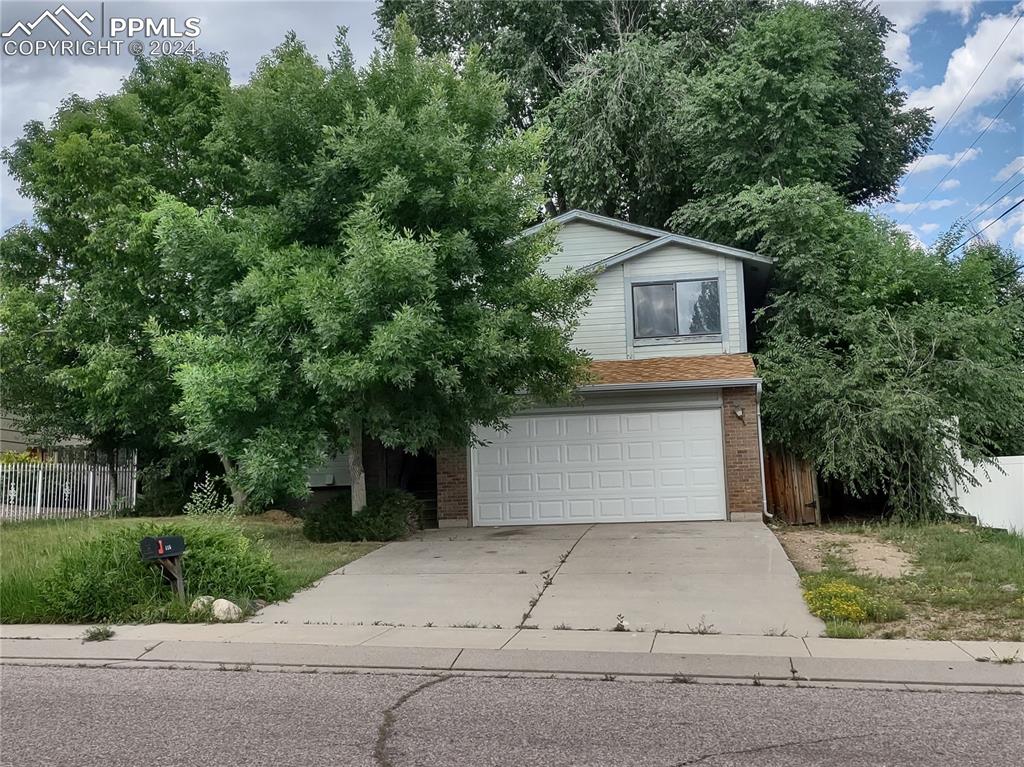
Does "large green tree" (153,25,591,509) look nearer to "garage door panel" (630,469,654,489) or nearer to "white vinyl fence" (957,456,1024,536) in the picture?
"garage door panel" (630,469,654,489)

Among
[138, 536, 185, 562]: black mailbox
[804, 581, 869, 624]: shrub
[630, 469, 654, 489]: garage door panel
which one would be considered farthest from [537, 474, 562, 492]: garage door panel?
[138, 536, 185, 562]: black mailbox

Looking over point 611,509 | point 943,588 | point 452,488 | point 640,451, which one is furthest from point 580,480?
point 943,588

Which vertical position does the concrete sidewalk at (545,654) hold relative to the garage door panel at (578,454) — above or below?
below

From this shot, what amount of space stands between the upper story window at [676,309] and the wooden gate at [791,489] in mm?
3016

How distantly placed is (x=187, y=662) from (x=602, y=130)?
21509 millimetres

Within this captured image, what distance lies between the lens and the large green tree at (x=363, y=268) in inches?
442

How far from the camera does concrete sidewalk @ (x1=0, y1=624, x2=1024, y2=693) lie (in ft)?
20.5

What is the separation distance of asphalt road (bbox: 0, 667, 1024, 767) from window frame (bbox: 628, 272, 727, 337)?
11888 mm

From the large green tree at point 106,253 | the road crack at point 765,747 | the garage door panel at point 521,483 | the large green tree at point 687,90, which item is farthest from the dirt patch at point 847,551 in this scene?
the large green tree at point 106,253

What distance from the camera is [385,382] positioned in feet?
38.5

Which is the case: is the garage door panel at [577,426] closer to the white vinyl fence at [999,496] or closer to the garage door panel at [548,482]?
the garage door panel at [548,482]

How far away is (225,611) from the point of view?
8.41 metres

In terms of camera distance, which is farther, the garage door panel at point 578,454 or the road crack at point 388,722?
the garage door panel at point 578,454

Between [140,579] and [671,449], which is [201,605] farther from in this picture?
[671,449]
